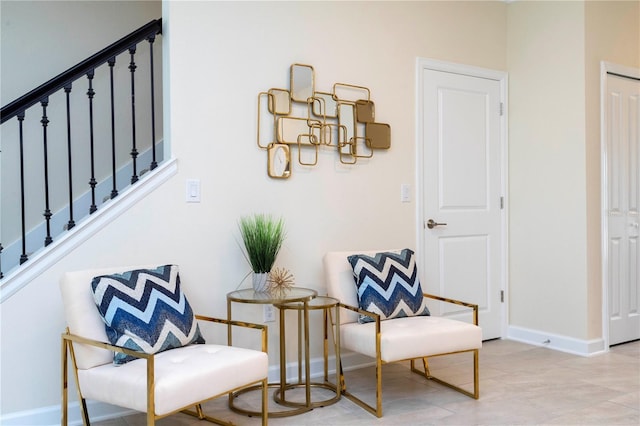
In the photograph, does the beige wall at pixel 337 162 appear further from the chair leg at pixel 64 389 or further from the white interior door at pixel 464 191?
the chair leg at pixel 64 389

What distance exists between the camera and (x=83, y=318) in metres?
2.60

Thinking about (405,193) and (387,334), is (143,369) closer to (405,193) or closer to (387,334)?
(387,334)

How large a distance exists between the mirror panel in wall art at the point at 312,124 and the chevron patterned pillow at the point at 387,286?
0.72 meters

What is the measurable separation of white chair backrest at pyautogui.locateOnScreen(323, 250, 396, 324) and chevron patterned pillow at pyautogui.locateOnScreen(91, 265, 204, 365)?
0.90m

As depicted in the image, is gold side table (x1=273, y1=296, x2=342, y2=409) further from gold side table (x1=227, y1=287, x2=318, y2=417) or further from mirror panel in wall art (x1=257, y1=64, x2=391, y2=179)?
mirror panel in wall art (x1=257, y1=64, x2=391, y2=179)

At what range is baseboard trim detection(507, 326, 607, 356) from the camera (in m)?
4.18

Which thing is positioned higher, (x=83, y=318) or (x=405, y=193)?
(x=405, y=193)

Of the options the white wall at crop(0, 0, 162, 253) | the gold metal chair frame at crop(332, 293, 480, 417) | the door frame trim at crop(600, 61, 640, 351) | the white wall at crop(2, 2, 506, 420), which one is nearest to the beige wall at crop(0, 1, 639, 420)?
the white wall at crop(2, 2, 506, 420)

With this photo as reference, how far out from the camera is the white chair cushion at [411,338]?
2992 mm

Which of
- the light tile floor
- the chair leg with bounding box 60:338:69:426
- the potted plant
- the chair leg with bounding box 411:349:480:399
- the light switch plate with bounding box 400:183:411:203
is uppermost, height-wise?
the light switch plate with bounding box 400:183:411:203

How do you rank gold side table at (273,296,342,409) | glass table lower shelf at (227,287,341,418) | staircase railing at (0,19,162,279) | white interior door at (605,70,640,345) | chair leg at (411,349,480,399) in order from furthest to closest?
1. white interior door at (605,70,640,345)
2. staircase railing at (0,19,162,279)
3. chair leg at (411,349,480,399)
4. gold side table at (273,296,342,409)
5. glass table lower shelf at (227,287,341,418)

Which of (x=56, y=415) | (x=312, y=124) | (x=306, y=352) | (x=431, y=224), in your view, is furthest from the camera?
(x=431, y=224)

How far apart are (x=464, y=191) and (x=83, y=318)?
2892 millimetres

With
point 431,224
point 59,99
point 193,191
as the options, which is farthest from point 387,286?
point 59,99
